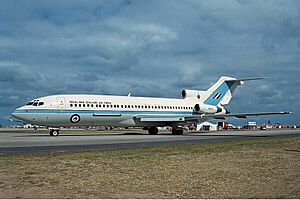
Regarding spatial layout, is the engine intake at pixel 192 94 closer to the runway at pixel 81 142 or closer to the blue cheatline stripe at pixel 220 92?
the blue cheatline stripe at pixel 220 92

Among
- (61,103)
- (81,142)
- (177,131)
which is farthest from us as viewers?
(177,131)

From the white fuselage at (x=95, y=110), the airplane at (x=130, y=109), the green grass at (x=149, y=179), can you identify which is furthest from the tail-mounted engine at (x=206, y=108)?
the green grass at (x=149, y=179)

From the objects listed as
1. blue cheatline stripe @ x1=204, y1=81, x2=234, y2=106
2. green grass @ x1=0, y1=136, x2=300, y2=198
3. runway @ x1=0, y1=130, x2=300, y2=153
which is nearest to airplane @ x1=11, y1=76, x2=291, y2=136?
blue cheatline stripe @ x1=204, y1=81, x2=234, y2=106

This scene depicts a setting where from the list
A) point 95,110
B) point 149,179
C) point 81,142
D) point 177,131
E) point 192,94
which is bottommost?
point 149,179

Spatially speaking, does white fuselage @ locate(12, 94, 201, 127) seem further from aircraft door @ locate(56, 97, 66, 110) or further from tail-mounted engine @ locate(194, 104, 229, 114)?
tail-mounted engine @ locate(194, 104, 229, 114)

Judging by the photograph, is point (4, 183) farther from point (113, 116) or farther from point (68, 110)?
point (113, 116)

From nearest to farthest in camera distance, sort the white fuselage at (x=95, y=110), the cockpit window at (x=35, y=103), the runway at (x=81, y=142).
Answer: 1. the runway at (x=81, y=142)
2. the white fuselage at (x=95, y=110)
3. the cockpit window at (x=35, y=103)

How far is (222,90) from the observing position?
49.7 meters

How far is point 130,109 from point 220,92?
50.8ft

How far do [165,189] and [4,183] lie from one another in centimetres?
368

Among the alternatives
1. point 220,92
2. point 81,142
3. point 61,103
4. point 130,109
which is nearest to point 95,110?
point 61,103

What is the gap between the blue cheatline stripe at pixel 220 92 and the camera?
4912cm

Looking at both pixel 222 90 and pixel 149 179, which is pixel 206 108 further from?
pixel 149 179

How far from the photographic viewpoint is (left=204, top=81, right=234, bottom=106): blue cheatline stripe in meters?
49.1
